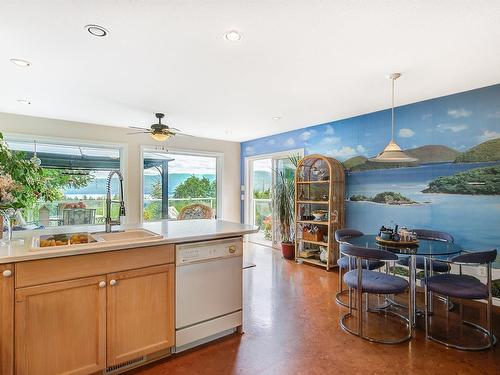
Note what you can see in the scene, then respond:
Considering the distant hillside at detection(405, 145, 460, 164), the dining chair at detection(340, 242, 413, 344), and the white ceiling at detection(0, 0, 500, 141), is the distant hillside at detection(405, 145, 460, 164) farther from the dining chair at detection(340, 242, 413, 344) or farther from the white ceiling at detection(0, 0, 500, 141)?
the dining chair at detection(340, 242, 413, 344)

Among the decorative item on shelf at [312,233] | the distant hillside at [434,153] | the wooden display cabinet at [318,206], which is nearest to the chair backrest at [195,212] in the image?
the wooden display cabinet at [318,206]

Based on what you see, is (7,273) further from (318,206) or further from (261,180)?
(261,180)

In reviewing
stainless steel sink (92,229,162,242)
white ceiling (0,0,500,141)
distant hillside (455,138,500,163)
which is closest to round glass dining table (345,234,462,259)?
distant hillside (455,138,500,163)

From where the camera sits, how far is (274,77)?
291 centimetres

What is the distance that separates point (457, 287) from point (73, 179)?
18.3ft

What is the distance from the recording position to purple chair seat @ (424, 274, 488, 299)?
2230 mm

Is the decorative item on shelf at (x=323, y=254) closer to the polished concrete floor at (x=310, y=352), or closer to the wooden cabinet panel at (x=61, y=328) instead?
the polished concrete floor at (x=310, y=352)

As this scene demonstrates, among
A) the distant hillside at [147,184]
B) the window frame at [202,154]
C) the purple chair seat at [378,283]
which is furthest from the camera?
the window frame at [202,154]

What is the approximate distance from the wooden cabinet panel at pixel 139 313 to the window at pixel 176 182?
3305 millimetres

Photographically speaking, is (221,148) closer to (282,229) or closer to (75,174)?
(282,229)

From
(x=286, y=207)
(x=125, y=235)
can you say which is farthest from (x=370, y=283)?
(x=286, y=207)

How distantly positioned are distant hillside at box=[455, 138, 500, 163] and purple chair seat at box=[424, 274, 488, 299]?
58.2 inches

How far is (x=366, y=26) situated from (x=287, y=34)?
22.2 inches

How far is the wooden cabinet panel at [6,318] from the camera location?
1510 millimetres
